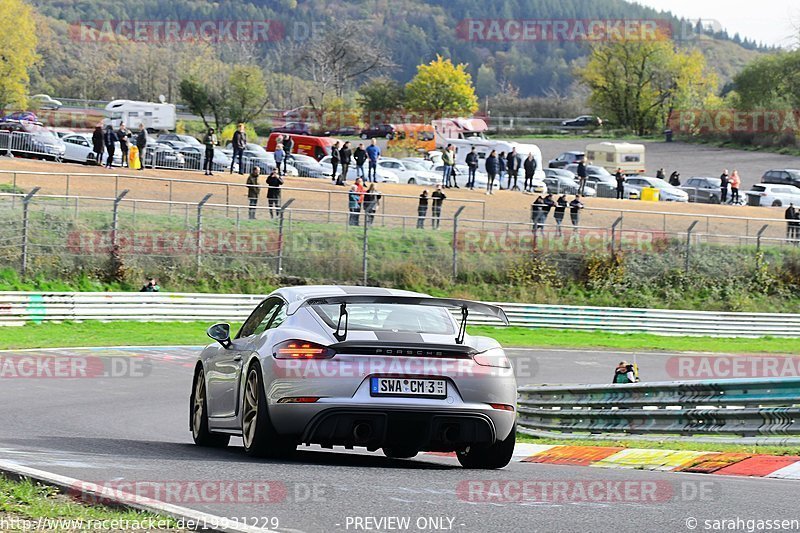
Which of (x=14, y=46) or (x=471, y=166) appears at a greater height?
(x=14, y=46)

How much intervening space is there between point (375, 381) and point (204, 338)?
20.5 meters

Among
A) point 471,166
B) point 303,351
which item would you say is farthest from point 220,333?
point 471,166

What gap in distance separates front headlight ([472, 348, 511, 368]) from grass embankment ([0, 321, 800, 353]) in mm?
16897

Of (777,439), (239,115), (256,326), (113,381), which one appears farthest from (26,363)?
(239,115)

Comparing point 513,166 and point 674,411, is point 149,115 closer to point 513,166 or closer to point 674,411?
point 513,166

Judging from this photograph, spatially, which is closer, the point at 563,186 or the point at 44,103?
the point at 563,186

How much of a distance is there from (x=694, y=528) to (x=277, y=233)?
28.1 m

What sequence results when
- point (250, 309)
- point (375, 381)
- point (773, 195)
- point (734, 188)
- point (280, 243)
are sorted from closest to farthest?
point (375, 381)
point (250, 309)
point (280, 243)
point (734, 188)
point (773, 195)

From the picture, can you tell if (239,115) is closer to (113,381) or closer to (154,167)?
(154,167)

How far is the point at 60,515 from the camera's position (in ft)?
19.1

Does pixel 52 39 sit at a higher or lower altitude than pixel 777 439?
higher

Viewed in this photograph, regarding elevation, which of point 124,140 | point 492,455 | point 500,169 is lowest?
point 492,455

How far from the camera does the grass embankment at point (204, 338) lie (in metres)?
25.8

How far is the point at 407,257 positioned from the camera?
116 ft
